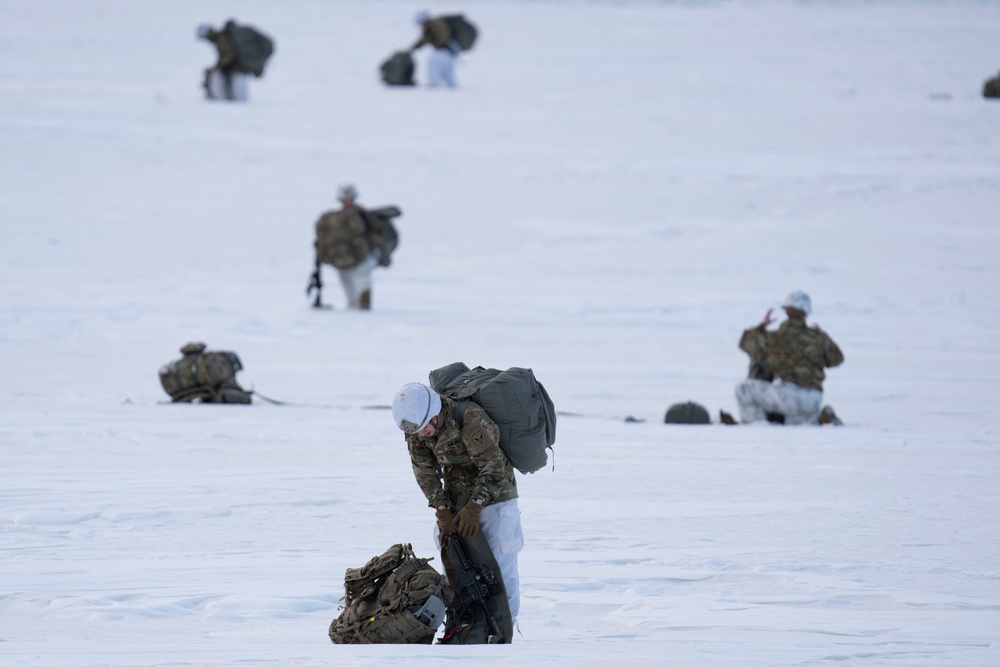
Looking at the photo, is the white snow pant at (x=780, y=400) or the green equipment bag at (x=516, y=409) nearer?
the green equipment bag at (x=516, y=409)

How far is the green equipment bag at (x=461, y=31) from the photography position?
2906cm

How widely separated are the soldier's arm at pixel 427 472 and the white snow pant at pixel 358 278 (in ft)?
33.7

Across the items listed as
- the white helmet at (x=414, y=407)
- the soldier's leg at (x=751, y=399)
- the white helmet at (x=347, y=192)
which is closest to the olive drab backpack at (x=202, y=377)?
the soldier's leg at (x=751, y=399)

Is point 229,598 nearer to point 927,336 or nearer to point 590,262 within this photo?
point 927,336

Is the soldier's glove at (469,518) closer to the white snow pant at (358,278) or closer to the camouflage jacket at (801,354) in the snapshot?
the camouflage jacket at (801,354)

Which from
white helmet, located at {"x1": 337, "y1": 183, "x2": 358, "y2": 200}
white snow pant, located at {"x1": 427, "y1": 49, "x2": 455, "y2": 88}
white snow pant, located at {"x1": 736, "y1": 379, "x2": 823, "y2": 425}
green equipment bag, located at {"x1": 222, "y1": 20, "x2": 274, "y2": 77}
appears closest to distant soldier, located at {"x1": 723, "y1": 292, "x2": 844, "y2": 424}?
white snow pant, located at {"x1": 736, "y1": 379, "x2": 823, "y2": 425}

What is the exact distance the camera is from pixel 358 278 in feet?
52.4

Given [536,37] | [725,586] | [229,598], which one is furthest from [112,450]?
[536,37]

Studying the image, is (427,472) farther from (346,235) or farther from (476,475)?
(346,235)

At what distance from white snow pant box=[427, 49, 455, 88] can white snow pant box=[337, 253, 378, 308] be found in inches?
563

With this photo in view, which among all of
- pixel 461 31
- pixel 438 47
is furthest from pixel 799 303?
pixel 438 47

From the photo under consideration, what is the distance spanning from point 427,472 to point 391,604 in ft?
1.65

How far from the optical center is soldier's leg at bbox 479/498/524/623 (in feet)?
18.5

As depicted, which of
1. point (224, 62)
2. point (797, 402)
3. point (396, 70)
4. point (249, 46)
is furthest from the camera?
point (396, 70)
